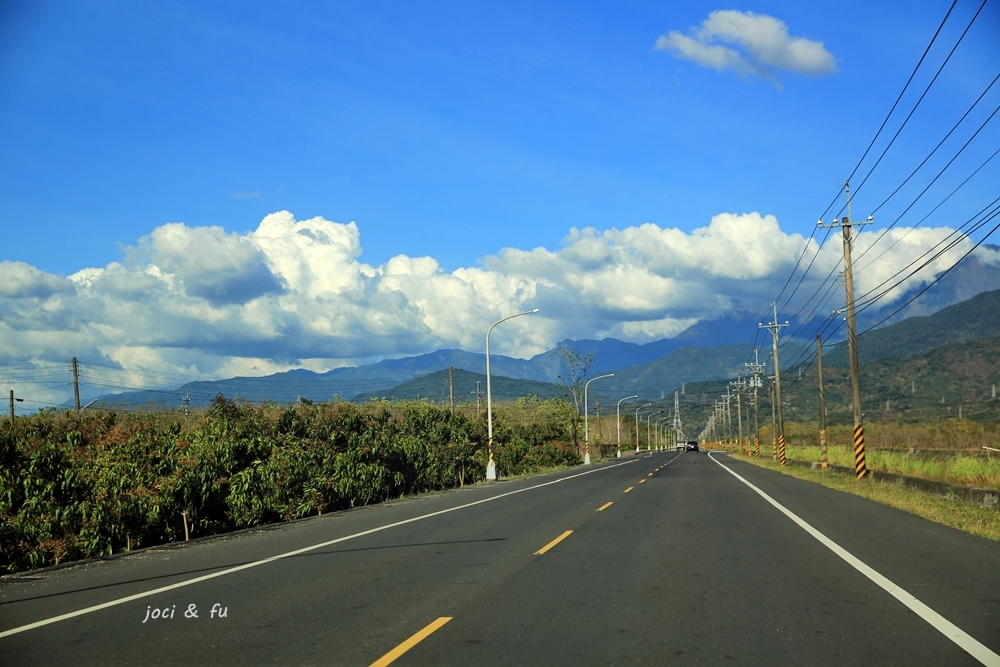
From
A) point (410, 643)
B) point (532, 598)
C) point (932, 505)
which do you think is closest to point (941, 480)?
point (932, 505)

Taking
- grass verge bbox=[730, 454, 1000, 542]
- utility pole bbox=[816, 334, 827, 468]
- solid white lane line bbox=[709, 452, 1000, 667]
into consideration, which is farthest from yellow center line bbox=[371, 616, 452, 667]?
utility pole bbox=[816, 334, 827, 468]

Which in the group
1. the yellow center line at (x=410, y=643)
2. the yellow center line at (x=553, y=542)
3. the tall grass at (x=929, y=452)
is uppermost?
the yellow center line at (x=410, y=643)

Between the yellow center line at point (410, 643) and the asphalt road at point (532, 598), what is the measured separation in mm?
29

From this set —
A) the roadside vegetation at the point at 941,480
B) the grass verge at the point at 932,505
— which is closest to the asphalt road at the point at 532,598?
the grass verge at the point at 932,505

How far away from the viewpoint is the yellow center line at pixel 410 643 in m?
7.20

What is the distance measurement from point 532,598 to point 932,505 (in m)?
15.4

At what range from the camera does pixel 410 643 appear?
7777 mm

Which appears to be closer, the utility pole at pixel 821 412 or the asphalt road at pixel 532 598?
the asphalt road at pixel 532 598

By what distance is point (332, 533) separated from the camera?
57.5 feet

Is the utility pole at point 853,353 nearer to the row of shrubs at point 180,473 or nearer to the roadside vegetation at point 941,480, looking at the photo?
the roadside vegetation at point 941,480

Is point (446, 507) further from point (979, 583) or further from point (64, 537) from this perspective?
point (979, 583)

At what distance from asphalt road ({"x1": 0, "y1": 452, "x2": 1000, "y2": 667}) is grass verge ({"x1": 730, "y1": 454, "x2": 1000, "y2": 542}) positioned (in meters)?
0.85

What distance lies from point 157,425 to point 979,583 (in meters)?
18.4

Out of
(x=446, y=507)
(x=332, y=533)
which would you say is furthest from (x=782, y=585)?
(x=446, y=507)
